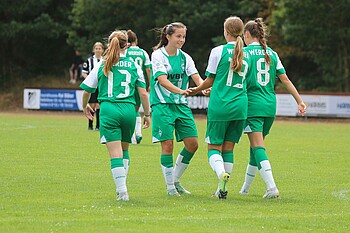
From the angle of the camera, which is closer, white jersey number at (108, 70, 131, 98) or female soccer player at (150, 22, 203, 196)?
white jersey number at (108, 70, 131, 98)

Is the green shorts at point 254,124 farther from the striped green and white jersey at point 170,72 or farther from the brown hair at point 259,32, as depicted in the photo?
the striped green and white jersey at point 170,72

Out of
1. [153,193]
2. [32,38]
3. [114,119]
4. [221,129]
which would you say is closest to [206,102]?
[32,38]

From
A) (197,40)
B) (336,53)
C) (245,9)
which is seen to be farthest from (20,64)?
(336,53)

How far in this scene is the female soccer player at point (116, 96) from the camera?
10.2 meters

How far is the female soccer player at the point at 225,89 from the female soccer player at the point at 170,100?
42 cm

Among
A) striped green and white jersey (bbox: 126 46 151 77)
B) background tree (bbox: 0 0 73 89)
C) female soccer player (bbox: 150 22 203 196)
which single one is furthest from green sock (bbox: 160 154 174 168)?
background tree (bbox: 0 0 73 89)

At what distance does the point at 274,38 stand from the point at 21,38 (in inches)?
577

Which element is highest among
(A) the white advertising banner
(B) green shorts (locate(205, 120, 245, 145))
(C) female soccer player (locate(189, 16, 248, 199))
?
(C) female soccer player (locate(189, 16, 248, 199))

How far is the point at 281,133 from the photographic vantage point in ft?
81.3

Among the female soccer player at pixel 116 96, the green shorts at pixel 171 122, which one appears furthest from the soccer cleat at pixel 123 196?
the green shorts at pixel 171 122

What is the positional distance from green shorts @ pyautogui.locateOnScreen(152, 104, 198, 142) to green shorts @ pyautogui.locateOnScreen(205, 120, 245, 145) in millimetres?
411

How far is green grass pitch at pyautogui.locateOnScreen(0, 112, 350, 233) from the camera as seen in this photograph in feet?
28.3

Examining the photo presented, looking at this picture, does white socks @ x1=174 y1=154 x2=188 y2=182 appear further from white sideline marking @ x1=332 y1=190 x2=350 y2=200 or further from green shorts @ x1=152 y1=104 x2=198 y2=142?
white sideline marking @ x1=332 y1=190 x2=350 y2=200

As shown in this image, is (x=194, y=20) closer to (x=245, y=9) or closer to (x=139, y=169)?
(x=245, y=9)
